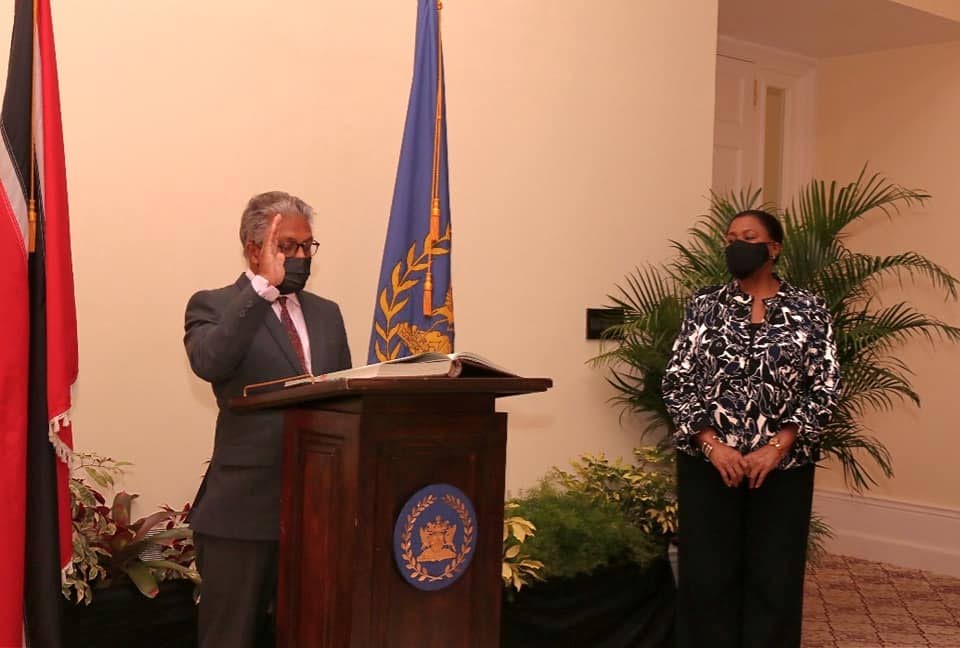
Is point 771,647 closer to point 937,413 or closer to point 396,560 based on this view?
point 396,560

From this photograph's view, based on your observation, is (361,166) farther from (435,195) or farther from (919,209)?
(919,209)

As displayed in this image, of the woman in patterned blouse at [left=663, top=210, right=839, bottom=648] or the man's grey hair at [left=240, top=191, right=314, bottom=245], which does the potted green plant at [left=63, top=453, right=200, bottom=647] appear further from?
the woman in patterned blouse at [left=663, top=210, right=839, bottom=648]

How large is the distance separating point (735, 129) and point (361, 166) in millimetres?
3485

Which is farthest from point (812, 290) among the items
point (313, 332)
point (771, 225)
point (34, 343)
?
point (34, 343)

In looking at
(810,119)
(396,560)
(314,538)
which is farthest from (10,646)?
(810,119)

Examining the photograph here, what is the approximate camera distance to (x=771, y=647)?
12.6 feet

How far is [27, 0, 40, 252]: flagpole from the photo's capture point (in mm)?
2691

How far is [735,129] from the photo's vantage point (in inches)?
280

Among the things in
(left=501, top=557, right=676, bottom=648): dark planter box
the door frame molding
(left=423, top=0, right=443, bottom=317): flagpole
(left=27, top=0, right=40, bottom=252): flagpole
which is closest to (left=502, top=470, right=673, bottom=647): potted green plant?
(left=501, top=557, right=676, bottom=648): dark planter box

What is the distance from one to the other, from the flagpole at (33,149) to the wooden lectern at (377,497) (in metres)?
0.62

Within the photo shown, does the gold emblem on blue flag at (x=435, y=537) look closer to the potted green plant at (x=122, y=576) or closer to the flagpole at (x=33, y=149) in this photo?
the flagpole at (x=33, y=149)

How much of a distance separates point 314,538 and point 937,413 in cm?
536

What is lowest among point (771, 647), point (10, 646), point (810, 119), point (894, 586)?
point (894, 586)

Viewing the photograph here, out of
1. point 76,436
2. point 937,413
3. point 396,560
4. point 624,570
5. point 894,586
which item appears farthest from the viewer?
point 937,413
